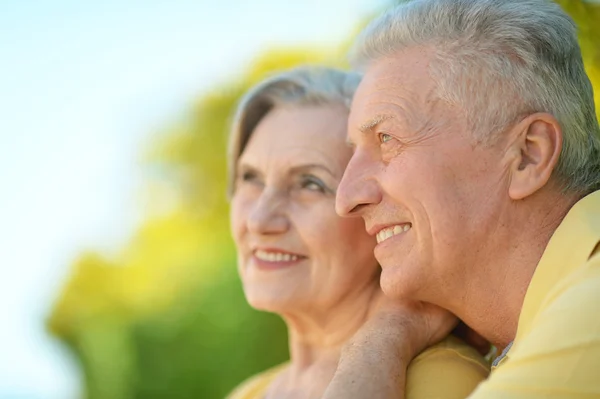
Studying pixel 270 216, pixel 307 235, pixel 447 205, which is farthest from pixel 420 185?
pixel 270 216

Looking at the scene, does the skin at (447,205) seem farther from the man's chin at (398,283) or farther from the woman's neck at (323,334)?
the woman's neck at (323,334)

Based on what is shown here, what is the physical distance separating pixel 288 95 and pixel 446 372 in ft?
4.40

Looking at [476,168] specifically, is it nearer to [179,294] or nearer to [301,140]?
[301,140]

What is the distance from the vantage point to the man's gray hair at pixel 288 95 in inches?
131

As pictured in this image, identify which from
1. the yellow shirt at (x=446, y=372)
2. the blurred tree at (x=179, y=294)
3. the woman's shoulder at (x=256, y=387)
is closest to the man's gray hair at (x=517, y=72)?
the yellow shirt at (x=446, y=372)

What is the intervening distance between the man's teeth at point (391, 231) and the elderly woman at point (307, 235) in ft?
1.40

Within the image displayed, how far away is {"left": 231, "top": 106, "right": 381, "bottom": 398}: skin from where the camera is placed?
3152mm

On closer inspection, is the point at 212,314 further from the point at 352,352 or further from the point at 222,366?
the point at 352,352

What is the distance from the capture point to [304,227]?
318 cm

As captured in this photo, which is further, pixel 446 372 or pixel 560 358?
pixel 446 372

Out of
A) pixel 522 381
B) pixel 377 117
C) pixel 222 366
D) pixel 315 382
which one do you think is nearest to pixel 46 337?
pixel 222 366

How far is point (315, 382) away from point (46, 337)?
26.9ft

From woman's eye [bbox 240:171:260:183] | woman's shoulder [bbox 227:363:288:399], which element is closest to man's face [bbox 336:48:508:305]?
woman's eye [bbox 240:171:260:183]

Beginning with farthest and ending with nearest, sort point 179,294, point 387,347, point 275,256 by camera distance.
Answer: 1. point 179,294
2. point 275,256
3. point 387,347
